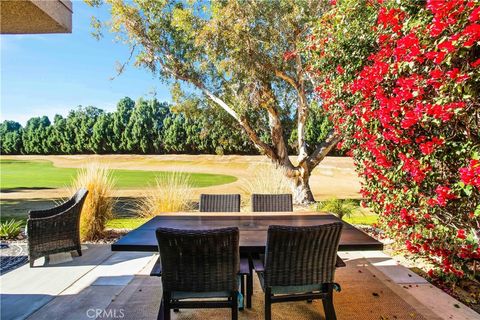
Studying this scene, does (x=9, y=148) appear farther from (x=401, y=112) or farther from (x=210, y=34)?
(x=401, y=112)

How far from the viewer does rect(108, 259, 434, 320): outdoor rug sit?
263 cm

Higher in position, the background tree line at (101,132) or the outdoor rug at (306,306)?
the background tree line at (101,132)

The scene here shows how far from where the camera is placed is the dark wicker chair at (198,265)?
6.53 ft

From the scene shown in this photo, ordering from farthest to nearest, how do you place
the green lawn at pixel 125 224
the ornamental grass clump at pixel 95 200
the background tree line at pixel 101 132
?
the background tree line at pixel 101 132, the green lawn at pixel 125 224, the ornamental grass clump at pixel 95 200

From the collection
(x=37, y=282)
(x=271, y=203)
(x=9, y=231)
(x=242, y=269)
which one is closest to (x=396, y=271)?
(x=271, y=203)

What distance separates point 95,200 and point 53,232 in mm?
1011

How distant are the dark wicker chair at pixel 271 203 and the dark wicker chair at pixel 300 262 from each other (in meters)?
1.57

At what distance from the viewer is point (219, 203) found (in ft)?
12.5

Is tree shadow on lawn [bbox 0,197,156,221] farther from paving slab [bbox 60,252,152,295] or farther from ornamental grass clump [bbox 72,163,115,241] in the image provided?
paving slab [bbox 60,252,152,295]

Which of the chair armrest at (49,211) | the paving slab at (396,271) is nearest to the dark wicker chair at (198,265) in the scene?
the paving slab at (396,271)

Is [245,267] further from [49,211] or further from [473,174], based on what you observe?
[49,211]

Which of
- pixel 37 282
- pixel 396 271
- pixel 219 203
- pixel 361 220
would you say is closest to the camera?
pixel 37 282

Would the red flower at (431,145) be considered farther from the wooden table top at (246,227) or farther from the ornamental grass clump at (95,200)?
the ornamental grass clump at (95,200)

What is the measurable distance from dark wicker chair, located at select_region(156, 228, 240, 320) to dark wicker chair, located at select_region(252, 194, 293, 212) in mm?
1705
